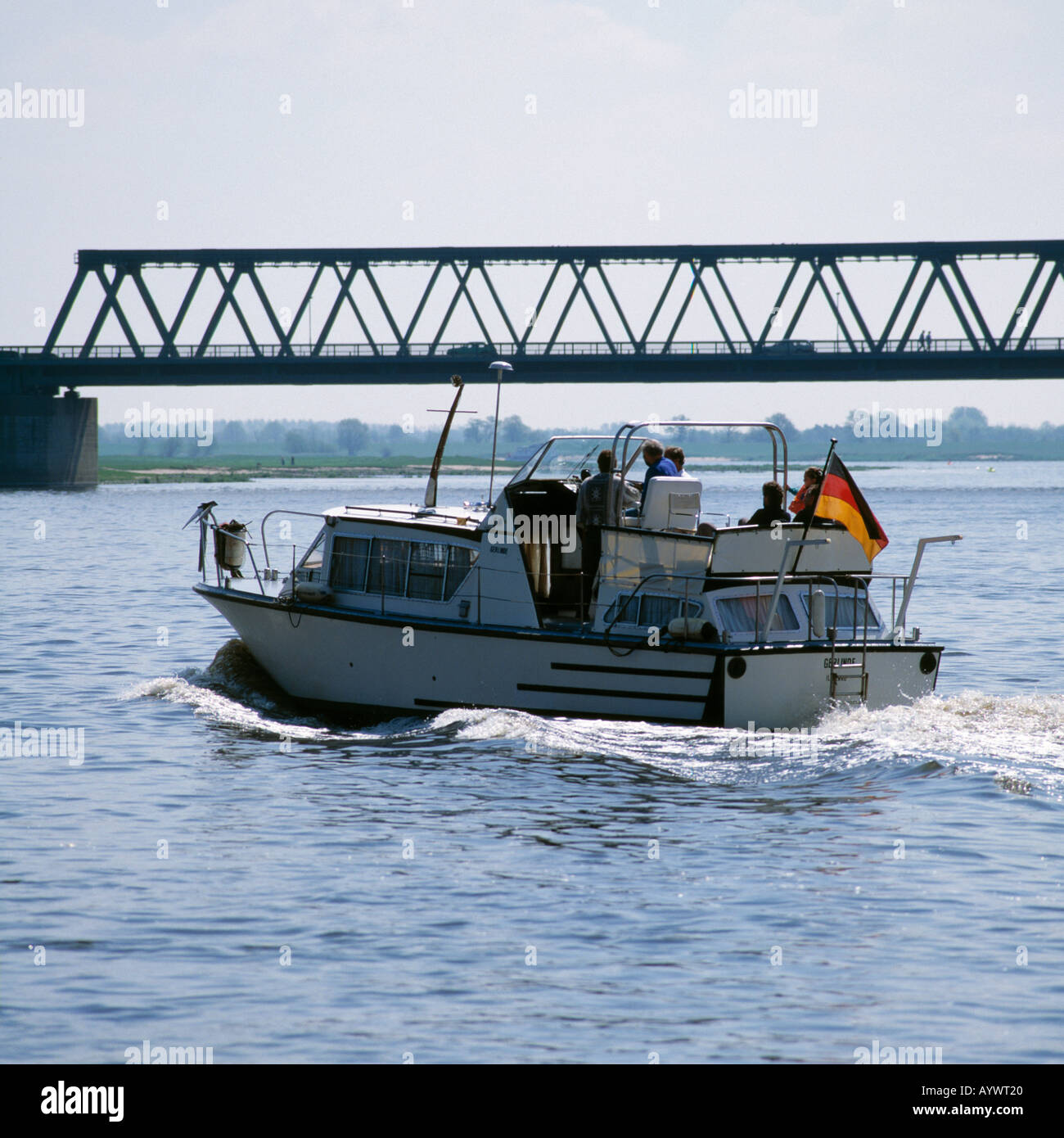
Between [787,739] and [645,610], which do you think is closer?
[787,739]

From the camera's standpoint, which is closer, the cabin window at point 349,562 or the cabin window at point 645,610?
the cabin window at point 645,610

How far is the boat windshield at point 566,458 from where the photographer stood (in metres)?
18.1

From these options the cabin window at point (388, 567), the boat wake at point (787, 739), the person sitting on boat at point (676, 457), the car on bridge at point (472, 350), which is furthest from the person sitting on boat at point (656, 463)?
the car on bridge at point (472, 350)

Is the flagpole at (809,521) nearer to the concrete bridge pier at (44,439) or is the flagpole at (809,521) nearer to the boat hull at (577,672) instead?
the boat hull at (577,672)

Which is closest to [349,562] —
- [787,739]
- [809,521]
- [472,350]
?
[809,521]

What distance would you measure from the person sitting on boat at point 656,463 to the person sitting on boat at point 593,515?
0.33 m

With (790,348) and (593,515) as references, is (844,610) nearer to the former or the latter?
(593,515)

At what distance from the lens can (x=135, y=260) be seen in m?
99.4

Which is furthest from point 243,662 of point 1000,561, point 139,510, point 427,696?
point 139,510

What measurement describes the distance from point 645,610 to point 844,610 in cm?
230

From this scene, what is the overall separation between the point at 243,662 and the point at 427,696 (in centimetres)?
456

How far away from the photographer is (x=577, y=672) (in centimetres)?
1678
